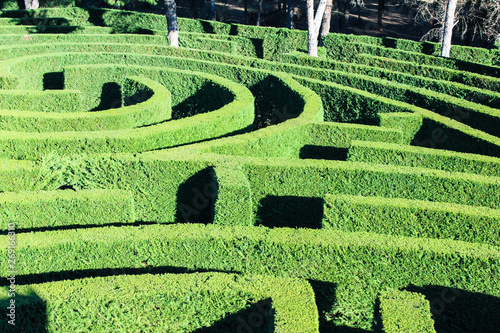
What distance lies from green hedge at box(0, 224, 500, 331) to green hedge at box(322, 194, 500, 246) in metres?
0.92

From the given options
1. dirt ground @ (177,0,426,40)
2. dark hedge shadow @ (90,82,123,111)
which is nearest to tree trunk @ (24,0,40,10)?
dirt ground @ (177,0,426,40)

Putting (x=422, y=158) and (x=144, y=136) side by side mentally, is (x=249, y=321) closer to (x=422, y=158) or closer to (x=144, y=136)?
(x=144, y=136)

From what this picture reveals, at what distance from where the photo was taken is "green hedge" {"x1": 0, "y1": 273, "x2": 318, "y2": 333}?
6.98m

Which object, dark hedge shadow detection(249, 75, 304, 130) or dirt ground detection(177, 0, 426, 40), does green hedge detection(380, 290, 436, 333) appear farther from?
dirt ground detection(177, 0, 426, 40)

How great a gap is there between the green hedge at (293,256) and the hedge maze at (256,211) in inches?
1.0

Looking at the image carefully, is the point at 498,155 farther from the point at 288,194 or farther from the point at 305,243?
the point at 305,243

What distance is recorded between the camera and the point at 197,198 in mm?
11273

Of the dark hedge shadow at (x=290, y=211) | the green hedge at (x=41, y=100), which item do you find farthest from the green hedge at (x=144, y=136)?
the green hedge at (x=41, y=100)

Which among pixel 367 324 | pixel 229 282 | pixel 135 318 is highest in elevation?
pixel 229 282

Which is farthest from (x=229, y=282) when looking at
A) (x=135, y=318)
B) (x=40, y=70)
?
(x=40, y=70)

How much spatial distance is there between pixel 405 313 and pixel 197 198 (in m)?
5.73

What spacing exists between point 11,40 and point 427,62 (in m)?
22.3

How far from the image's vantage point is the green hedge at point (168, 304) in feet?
22.9

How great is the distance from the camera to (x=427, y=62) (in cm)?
2431
